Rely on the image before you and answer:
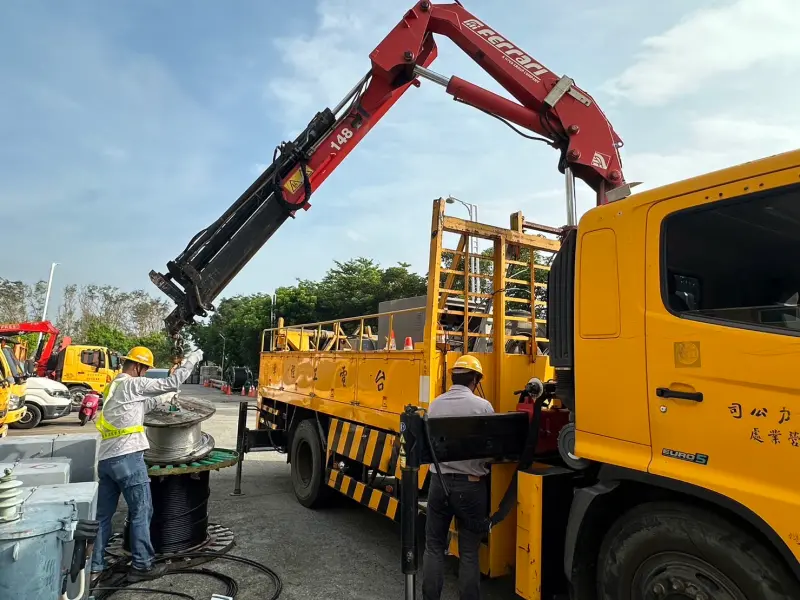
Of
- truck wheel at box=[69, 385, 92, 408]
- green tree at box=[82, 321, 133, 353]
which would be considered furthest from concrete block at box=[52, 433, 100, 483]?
green tree at box=[82, 321, 133, 353]

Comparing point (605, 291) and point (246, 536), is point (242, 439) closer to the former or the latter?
point (246, 536)

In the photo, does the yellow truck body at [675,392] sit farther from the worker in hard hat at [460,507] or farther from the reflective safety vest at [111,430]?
the reflective safety vest at [111,430]

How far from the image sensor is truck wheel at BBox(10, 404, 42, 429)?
48.3ft

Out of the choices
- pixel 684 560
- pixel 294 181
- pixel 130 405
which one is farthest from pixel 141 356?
pixel 684 560

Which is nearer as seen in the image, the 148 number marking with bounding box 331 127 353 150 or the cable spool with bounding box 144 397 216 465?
the cable spool with bounding box 144 397 216 465

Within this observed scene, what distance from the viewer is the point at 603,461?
9.37 feet

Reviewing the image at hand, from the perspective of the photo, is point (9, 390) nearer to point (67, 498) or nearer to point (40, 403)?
point (40, 403)

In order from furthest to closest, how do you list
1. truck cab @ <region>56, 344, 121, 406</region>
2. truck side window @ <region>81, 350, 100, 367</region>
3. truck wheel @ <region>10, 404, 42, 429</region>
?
truck side window @ <region>81, 350, 100, 367</region> → truck cab @ <region>56, 344, 121, 406</region> → truck wheel @ <region>10, 404, 42, 429</region>

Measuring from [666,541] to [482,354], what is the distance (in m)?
1.99

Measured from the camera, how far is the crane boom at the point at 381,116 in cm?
488

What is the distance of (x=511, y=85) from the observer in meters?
5.12

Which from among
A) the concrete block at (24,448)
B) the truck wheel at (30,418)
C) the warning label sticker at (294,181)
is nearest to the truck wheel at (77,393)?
the truck wheel at (30,418)

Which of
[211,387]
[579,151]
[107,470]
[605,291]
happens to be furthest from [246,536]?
[211,387]

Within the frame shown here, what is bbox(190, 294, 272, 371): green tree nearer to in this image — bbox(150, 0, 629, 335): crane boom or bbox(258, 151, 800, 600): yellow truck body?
bbox(150, 0, 629, 335): crane boom
